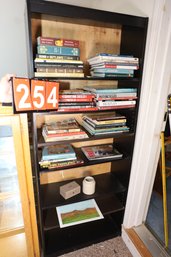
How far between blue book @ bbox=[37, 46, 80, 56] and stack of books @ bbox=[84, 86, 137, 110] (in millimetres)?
271

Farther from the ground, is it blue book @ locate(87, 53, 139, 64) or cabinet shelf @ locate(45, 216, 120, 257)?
blue book @ locate(87, 53, 139, 64)

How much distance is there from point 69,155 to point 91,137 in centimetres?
21

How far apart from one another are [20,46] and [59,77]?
51cm

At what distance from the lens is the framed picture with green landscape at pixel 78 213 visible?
139 centimetres

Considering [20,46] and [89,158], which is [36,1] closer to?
[20,46]

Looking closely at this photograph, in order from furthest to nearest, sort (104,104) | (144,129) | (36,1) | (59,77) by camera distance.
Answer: (144,129), (104,104), (59,77), (36,1)

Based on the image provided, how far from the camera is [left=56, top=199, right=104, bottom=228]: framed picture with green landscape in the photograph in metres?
1.39

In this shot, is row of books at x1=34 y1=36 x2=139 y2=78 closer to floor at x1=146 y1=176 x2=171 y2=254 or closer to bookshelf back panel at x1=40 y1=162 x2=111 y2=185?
bookshelf back panel at x1=40 y1=162 x2=111 y2=185

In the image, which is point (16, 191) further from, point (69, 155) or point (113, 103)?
point (113, 103)

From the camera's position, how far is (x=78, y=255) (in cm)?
140

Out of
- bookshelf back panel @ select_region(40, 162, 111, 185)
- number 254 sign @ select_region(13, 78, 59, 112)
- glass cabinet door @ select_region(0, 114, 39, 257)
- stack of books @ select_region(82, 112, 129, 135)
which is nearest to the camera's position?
number 254 sign @ select_region(13, 78, 59, 112)

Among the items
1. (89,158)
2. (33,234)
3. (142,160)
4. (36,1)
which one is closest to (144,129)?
(142,160)

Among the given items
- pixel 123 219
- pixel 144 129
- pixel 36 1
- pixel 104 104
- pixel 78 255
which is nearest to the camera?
pixel 36 1

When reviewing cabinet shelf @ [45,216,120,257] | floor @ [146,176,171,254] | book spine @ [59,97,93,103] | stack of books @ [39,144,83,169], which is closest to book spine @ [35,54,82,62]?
book spine @ [59,97,93,103]
